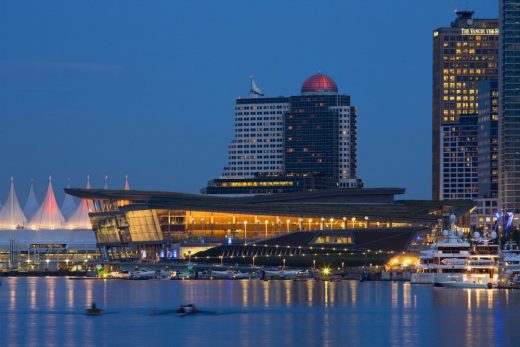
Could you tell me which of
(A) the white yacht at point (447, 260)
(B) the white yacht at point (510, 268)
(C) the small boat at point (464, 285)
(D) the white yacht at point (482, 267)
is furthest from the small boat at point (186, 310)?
(B) the white yacht at point (510, 268)

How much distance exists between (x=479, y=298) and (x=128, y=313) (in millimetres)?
39467

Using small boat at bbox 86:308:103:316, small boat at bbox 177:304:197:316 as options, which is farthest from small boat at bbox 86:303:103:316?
small boat at bbox 177:304:197:316

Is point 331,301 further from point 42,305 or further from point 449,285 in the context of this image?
point 449,285

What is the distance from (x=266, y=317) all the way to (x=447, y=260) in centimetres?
6686

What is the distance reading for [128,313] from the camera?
411ft

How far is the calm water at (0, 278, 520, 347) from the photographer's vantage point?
102 metres

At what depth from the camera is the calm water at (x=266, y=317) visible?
334ft

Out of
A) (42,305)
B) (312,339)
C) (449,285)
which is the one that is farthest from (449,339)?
(449,285)

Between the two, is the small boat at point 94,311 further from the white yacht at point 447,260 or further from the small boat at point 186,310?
the white yacht at point 447,260

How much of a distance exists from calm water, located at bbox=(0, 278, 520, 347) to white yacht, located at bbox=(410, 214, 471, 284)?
41.0 feet

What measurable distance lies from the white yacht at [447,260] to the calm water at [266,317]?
1249 cm

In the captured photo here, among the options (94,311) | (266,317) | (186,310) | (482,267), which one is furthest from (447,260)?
(94,311)

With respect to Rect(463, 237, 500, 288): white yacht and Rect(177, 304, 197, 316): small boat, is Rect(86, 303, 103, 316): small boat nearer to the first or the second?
Rect(177, 304, 197, 316): small boat

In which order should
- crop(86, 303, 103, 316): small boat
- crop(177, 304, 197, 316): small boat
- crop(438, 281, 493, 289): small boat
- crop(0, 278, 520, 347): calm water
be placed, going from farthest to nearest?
crop(438, 281, 493, 289): small boat
crop(86, 303, 103, 316): small boat
crop(177, 304, 197, 316): small boat
crop(0, 278, 520, 347): calm water
